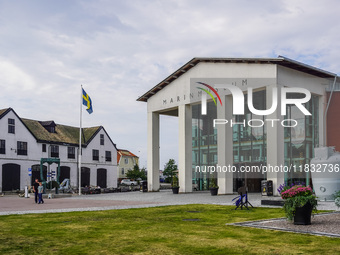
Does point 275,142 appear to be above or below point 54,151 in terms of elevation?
above

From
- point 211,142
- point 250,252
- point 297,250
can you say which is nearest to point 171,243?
point 250,252

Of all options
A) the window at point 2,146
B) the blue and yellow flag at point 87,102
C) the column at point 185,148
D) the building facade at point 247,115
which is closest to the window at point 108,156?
the window at point 2,146

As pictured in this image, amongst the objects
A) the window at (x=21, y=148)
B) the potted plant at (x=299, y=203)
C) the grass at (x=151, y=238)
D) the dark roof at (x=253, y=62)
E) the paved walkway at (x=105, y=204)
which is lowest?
the paved walkway at (x=105, y=204)

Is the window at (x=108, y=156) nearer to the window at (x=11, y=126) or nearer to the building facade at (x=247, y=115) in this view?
the window at (x=11, y=126)

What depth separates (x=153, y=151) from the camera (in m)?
40.9

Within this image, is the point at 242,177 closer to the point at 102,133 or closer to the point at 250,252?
the point at 250,252

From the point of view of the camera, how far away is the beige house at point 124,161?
320 feet

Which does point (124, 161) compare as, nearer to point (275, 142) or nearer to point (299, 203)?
point (275, 142)

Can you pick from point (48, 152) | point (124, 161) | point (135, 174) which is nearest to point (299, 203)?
point (48, 152)

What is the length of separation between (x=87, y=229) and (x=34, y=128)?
51.1 metres

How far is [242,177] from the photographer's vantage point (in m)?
38.2

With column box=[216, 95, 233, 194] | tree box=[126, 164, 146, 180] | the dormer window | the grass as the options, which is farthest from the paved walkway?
tree box=[126, 164, 146, 180]

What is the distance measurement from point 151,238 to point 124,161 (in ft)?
294

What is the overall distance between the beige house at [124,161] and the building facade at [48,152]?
26.0m
